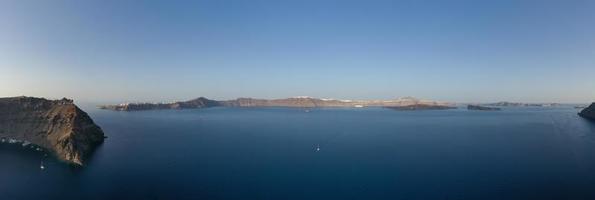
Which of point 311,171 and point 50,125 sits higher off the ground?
point 50,125

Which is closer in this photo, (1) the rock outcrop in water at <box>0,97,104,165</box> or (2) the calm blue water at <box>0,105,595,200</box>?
(2) the calm blue water at <box>0,105,595,200</box>

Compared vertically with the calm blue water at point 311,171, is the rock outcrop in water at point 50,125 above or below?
above

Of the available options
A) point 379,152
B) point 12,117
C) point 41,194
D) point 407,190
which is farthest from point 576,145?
point 12,117

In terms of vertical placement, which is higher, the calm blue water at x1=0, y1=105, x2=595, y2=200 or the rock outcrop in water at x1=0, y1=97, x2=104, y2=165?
the rock outcrop in water at x1=0, y1=97, x2=104, y2=165

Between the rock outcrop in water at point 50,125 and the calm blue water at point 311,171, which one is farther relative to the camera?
the rock outcrop in water at point 50,125

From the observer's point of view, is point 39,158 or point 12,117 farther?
point 12,117

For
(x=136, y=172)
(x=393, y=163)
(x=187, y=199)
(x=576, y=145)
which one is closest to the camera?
(x=187, y=199)

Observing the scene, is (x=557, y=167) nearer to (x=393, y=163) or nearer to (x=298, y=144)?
(x=393, y=163)

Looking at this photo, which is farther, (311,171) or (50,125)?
(50,125)
